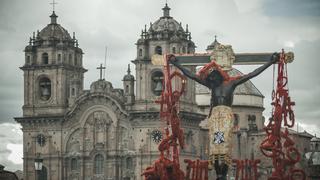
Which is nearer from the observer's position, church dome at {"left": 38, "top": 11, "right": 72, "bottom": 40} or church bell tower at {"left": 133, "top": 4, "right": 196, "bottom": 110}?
church bell tower at {"left": 133, "top": 4, "right": 196, "bottom": 110}

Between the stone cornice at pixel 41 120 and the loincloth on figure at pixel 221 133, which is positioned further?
the stone cornice at pixel 41 120

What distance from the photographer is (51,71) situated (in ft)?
278

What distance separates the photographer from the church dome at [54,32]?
8531cm

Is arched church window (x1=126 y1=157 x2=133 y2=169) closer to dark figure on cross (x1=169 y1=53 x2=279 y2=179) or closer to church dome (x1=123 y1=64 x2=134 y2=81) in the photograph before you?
church dome (x1=123 y1=64 x2=134 y2=81)

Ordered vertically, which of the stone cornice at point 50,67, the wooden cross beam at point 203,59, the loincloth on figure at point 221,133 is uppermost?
the stone cornice at point 50,67

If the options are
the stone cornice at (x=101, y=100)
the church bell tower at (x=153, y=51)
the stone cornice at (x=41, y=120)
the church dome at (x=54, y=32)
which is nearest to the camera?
the church bell tower at (x=153, y=51)

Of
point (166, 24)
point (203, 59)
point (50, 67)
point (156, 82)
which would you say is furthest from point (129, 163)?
point (203, 59)

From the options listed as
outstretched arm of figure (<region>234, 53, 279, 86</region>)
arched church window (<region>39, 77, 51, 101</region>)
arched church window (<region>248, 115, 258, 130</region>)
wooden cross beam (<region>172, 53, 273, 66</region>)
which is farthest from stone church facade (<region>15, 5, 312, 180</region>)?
outstretched arm of figure (<region>234, 53, 279, 86</region>)

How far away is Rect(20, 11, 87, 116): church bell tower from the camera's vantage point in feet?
277

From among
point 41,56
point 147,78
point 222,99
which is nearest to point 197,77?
point 222,99

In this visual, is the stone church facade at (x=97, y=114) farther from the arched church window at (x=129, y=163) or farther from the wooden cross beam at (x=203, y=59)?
the wooden cross beam at (x=203, y=59)

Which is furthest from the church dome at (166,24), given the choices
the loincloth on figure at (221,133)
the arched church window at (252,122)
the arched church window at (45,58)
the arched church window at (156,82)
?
the loincloth on figure at (221,133)

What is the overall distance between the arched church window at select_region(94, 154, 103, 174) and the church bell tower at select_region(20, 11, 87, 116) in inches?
183

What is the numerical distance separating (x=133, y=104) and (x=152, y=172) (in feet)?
137
